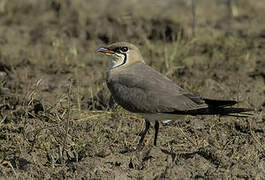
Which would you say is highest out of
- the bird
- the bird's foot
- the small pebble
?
the bird

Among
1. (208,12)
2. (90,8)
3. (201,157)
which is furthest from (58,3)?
(201,157)

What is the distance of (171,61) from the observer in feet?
20.5

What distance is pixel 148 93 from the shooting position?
4.32 meters

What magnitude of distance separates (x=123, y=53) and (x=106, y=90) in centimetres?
89

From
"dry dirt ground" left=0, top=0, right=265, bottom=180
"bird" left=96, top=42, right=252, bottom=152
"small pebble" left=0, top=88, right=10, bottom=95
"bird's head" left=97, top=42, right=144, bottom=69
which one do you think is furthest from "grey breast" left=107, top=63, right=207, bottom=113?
"small pebble" left=0, top=88, right=10, bottom=95

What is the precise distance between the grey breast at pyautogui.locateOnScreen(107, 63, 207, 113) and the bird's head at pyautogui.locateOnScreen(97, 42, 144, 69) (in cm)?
24

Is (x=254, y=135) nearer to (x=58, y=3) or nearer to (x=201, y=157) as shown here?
(x=201, y=157)

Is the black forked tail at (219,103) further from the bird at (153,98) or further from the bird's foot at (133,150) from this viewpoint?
the bird's foot at (133,150)

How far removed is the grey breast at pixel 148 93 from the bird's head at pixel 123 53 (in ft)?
0.79

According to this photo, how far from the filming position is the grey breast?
13.8 feet

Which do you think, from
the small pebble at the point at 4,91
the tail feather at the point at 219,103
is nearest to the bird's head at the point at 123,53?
the tail feather at the point at 219,103

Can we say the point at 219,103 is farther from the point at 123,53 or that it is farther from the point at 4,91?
the point at 4,91

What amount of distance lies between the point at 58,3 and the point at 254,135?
4.18m

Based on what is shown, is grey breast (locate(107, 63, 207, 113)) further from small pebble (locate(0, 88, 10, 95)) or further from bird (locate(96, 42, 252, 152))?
small pebble (locate(0, 88, 10, 95))
